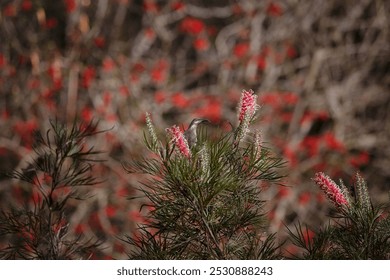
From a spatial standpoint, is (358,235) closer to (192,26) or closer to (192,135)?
(192,135)

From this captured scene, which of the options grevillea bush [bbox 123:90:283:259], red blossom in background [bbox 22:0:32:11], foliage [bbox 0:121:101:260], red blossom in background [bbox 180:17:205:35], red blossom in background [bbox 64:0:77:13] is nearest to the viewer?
grevillea bush [bbox 123:90:283:259]

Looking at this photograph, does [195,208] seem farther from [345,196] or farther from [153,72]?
[153,72]

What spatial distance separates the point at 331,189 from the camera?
781 mm

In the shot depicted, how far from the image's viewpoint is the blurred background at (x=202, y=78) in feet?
14.4

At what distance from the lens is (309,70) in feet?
15.5

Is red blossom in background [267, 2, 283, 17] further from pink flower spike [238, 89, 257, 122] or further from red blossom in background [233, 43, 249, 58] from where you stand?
pink flower spike [238, 89, 257, 122]

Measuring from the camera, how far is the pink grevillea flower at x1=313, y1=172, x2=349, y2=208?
773 millimetres

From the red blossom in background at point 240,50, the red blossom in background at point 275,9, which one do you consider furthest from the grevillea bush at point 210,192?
the red blossom in background at point 275,9

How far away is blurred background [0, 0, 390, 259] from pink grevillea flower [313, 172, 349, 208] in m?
3.46

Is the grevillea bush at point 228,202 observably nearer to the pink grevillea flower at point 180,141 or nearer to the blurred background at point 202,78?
the pink grevillea flower at point 180,141

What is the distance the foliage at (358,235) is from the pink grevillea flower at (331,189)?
0.01m

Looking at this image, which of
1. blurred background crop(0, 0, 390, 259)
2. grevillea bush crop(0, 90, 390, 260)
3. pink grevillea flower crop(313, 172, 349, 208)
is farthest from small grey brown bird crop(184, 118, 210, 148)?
blurred background crop(0, 0, 390, 259)

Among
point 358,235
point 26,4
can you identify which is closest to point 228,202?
point 358,235

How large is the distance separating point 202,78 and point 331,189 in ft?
13.4
